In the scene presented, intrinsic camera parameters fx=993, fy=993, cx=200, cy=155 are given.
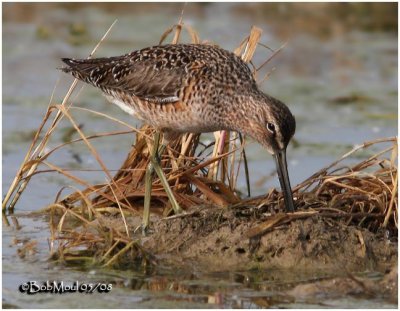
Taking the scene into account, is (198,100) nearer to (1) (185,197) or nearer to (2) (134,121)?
(1) (185,197)

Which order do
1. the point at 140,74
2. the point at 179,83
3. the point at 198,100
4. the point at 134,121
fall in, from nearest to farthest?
the point at 198,100 < the point at 179,83 < the point at 140,74 < the point at 134,121

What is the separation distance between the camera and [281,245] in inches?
246

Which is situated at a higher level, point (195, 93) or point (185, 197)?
point (195, 93)

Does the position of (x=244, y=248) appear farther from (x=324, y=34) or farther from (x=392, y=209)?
(x=324, y=34)

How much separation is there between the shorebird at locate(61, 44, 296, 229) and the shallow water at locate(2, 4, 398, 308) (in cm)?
91

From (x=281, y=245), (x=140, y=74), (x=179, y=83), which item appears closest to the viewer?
(x=281, y=245)

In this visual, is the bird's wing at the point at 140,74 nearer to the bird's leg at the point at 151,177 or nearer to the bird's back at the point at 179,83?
the bird's back at the point at 179,83

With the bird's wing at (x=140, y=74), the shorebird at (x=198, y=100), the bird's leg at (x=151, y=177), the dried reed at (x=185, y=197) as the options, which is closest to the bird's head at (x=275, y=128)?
the shorebird at (x=198, y=100)

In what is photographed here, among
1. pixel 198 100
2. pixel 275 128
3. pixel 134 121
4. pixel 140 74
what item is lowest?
pixel 275 128

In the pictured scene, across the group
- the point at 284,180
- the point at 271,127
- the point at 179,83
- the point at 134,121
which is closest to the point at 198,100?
the point at 179,83

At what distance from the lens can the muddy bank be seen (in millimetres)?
6191

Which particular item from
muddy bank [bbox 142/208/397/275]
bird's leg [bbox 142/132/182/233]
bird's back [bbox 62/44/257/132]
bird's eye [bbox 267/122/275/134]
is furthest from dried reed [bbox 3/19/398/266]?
bird's eye [bbox 267/122/275/134]

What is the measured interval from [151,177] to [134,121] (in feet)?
12.5

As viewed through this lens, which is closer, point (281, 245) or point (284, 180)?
point (281, 245)
